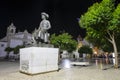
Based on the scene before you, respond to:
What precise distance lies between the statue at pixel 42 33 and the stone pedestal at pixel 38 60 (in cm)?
108

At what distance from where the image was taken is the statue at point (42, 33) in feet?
49.4

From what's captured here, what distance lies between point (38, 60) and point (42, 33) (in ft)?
8.99

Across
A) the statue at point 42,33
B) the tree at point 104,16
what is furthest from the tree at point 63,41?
the statue at point 42,33

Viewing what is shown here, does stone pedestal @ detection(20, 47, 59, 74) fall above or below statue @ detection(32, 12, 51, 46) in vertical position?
below

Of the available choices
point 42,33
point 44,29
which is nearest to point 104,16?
point 44,29

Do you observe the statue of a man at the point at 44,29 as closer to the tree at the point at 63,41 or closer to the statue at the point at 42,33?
the statue at the point at 42,33

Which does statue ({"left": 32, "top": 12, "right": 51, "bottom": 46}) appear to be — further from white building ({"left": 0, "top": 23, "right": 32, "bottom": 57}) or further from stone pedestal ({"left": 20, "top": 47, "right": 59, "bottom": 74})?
white building ({"left": 0, "top": 23, "right": 32, "bottom": 57})

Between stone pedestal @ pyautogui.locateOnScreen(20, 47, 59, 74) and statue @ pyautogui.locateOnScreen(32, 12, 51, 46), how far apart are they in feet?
3.53

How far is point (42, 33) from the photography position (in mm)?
15594

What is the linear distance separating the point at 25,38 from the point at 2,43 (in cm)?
933

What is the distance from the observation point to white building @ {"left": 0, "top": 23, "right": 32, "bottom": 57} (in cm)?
8038

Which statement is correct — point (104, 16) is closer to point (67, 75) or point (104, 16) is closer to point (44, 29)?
point (44, 29)

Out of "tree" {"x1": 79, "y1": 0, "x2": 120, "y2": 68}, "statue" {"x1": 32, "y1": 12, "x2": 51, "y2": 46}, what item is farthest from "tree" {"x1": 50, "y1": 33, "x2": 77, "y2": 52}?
"statue" {"x1": 32, "y1": 12, "x2": 51, "y2": 46}

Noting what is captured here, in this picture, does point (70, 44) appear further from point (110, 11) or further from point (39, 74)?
point (39, 74)
